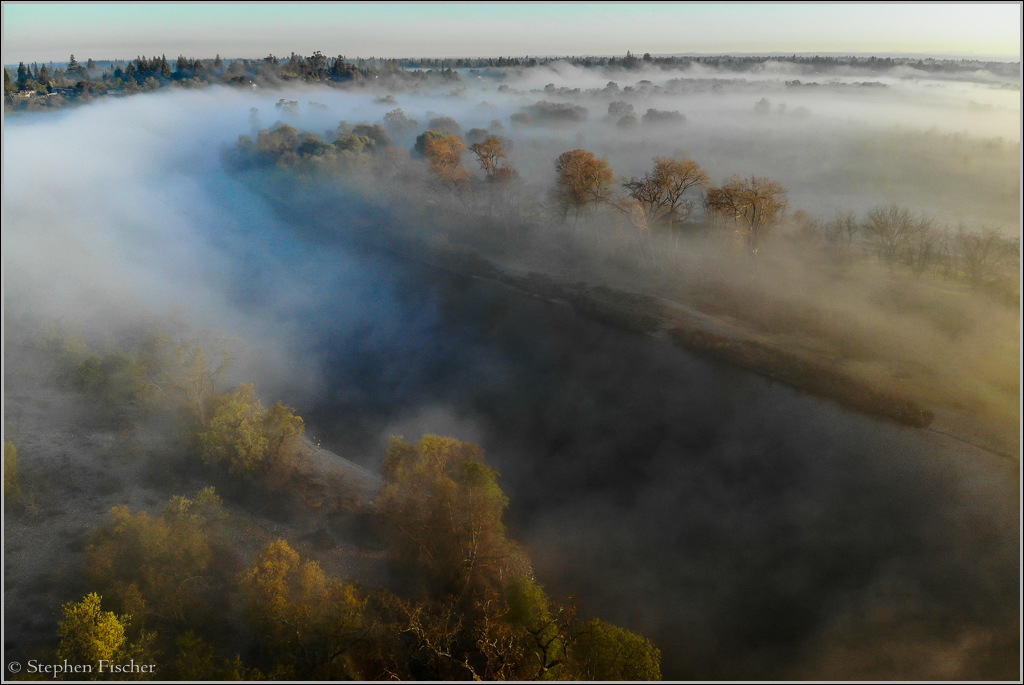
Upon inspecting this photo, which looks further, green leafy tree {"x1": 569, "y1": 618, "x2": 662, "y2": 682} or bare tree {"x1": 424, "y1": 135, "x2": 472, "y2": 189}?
bare tree {"x1": 424, "y1": 135, "x2": 472, "y2": 189}

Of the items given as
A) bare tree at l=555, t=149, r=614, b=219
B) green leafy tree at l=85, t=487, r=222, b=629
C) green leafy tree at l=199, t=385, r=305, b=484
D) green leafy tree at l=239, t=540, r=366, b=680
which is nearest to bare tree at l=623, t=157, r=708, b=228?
bare tree at l=555, t=149, r=614, b=219

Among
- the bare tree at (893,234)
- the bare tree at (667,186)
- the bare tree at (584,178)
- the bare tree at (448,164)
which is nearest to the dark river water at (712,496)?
the bare tree at (667,186)

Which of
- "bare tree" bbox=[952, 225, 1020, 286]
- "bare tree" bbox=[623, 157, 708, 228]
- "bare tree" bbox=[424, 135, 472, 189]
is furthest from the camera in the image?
"bare tree" bbox=[424, 135, 472, 189]

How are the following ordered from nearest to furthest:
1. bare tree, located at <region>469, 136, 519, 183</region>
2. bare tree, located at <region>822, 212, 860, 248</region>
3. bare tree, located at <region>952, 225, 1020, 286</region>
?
bare tree, located at <region>952, 225, 1020, 286</region> → bare tree, located at <region>822, 212, 860, 248</region> → bare tree, located at <region>469, 136, 519, 183</region>

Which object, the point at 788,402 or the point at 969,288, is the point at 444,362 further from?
the point at 969,288

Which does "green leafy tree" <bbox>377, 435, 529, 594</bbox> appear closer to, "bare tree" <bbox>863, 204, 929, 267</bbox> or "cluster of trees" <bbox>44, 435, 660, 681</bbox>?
"cluster of trees" <bbox>44, 435, 660, 681</bbox>

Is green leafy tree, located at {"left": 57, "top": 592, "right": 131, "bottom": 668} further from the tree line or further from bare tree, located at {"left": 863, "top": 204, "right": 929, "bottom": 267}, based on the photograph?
bare tree, located at {"left": 863, "top": 204, "right": 929, "bottom": 267}

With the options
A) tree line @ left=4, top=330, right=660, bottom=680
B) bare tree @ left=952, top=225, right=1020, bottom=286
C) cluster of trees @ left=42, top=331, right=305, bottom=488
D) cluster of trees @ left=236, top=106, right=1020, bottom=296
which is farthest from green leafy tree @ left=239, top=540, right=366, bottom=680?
bare tree @ left=952, top=225, right=1020, bottom=286

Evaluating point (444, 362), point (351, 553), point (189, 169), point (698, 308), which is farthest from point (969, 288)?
point (189, 169)

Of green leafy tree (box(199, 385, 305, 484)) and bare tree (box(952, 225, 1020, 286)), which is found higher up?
bare tree (box(952, 225, 1020, 286))

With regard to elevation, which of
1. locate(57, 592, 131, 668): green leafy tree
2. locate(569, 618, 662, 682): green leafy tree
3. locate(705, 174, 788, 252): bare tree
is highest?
locate(705, 174, 788, 252): bare tree
